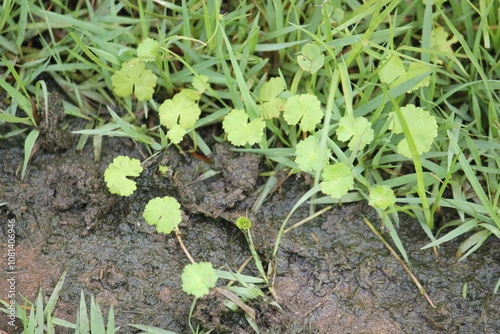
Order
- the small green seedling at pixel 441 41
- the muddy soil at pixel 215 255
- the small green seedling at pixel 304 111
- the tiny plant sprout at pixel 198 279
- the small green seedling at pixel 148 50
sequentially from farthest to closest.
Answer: the small green seedling at pixel 441 41
the small green seedling at pixel 148 50
the small green seedling at pixel 304 111
the muddy soil at pixel 215 255
the tiny plant sprout at pixel 198 279

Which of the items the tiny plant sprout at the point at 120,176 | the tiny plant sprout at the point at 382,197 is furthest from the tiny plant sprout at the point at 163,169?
the tiny plant sprout at the point at 382,197

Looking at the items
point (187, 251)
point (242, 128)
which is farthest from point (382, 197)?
point (187, 251)

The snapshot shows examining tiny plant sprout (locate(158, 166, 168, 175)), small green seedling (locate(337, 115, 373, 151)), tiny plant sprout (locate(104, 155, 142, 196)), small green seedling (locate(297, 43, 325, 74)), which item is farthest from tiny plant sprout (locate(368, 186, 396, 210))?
tiny plant sprout (locate(104, 155, 142, 196))

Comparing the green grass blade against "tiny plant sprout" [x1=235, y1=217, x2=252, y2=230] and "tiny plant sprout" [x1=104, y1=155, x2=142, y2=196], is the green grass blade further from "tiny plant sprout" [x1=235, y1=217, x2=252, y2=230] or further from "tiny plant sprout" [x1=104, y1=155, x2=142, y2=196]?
"tiny plant sprout" [x1=235, y1=217, x2=252, y2=230]

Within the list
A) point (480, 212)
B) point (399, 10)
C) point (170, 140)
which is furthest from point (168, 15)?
point (480, 212)

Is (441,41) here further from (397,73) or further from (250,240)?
(250,240)

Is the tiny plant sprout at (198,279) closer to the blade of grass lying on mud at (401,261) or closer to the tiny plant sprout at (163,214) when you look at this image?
the tiny plant sprout at (163,214)
